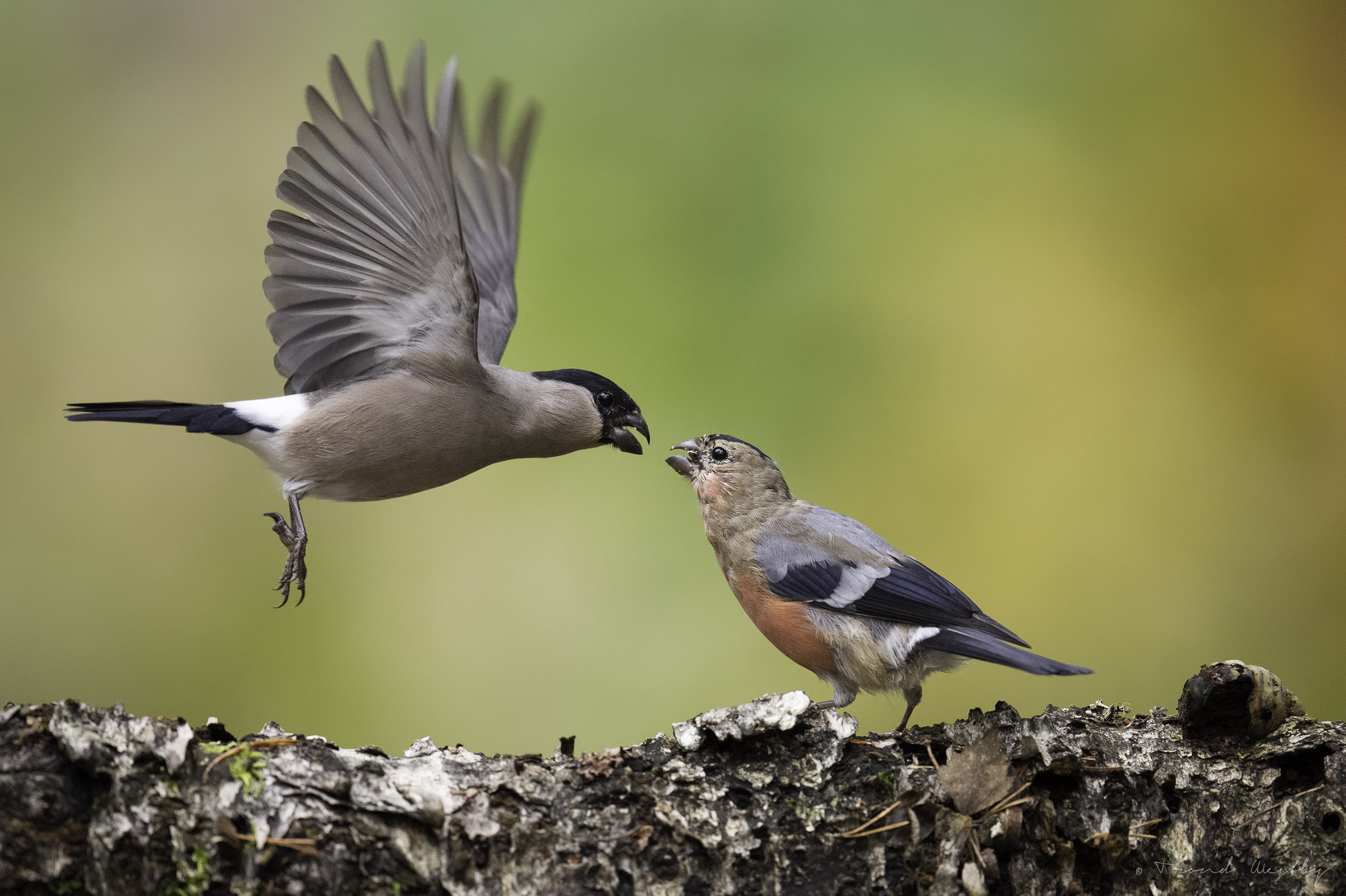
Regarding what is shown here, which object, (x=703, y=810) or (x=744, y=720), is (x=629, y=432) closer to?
(x=744, y=720)

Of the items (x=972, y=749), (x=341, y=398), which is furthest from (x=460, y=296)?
(x=972, y=749)

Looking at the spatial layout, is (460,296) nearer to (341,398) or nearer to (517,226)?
(341,398)

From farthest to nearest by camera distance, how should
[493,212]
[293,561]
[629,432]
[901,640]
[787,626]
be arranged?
1. [493,212]
2. [629,432]
3. [293,561]
4. [787,626]
5. [901,640]

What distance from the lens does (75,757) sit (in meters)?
1.10

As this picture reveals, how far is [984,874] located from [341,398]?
62.6 inches

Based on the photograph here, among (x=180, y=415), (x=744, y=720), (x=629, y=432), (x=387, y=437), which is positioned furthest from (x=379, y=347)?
(x=744, y=720)

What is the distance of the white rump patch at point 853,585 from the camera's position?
1.74m

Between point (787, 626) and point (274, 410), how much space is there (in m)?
1.26

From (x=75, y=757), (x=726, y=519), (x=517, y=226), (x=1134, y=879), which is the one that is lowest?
(x=1134, y=879)

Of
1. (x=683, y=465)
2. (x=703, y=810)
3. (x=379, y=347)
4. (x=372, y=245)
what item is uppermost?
(x=372, y=245)

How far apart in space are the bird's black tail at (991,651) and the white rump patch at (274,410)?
144 cm

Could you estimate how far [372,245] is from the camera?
80.3 inches

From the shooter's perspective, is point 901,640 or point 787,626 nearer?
point 901,640

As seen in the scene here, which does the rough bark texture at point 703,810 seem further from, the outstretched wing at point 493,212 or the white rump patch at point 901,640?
the outstretched wing at point 493,212
